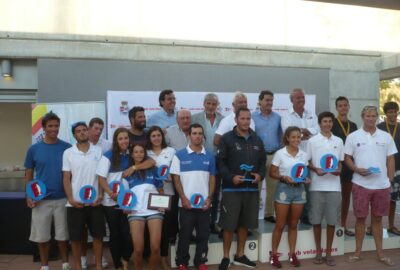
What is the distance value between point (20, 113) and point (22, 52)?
1437 millimetres

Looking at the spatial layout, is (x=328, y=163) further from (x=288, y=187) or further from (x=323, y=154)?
(x=288, y=187)

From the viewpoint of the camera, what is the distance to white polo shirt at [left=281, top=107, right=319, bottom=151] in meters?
5.38

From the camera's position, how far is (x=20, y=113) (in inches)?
283

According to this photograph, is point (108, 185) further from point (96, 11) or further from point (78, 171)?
point (96, 11)

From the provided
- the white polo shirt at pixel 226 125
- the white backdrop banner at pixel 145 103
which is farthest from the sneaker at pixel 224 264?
the white backdrop banner at pixel 145 103

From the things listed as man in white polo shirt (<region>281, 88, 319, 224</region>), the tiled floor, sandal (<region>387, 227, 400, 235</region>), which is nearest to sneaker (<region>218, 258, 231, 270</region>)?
the tiled floor

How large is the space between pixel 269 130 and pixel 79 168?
2.57 m

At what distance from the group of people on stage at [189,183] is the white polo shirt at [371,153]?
12 millimetres

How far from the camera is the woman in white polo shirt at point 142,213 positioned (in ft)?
13.6

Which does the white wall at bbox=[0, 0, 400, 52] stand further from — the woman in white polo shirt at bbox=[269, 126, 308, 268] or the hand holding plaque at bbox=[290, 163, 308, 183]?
the hand holding plaque at bbox=[290, 163, 308, 183]

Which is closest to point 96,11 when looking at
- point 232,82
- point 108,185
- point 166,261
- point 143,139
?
point 232,82

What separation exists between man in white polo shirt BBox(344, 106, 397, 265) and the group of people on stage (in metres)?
0.01

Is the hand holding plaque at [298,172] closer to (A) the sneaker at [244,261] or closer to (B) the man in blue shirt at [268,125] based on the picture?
(B) the man in blue shirt at [268,125]

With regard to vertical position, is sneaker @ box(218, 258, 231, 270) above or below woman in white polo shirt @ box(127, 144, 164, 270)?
below
